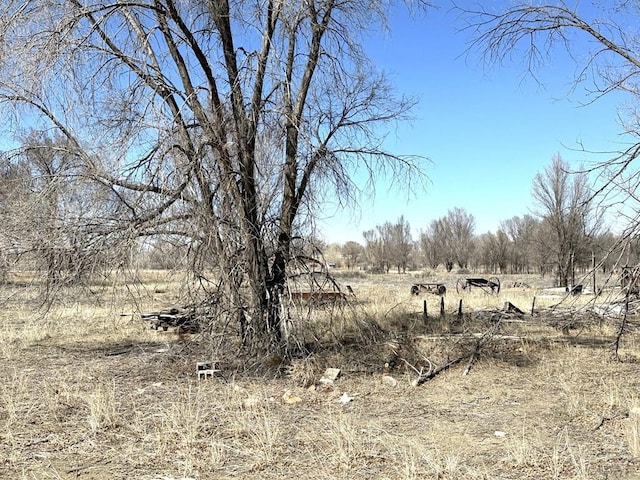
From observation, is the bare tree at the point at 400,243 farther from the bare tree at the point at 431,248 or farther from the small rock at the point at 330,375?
the small rock at the point at 330,375

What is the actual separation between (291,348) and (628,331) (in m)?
7.74

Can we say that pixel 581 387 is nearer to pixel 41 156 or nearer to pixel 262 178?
pixel 262 178

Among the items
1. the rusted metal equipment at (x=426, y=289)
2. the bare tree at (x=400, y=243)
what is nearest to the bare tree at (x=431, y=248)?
the bare tree at (x=400, y=243)

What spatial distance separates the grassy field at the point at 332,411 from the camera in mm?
4625

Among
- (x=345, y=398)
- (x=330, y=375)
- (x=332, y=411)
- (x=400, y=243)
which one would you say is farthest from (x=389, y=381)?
(x=400, y=243)

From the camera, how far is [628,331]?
11805 millimetres

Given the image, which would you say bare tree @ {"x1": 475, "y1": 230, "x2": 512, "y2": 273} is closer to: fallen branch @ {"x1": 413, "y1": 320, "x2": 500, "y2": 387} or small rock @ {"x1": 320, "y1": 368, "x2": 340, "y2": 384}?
fallen branch @ {"x1": 413, "y1": 320, "x2": 500, "y2": 387}

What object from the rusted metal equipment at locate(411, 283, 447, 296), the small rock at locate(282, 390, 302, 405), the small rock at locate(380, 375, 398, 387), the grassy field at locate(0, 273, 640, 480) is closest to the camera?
the grassy field at locate(0, 273, 640, 480)

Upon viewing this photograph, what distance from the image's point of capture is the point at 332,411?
21.0 feet

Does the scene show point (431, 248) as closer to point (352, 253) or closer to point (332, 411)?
point (352, 253)

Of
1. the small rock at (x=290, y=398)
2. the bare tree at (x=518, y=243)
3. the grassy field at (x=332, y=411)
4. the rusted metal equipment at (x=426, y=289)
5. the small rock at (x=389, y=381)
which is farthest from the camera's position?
the bare tree at (x=518, y=243)

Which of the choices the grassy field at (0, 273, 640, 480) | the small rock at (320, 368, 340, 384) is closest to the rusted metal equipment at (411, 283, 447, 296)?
the grassy field at (0, 273, 640, 480)

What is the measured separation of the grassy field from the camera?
4625mm

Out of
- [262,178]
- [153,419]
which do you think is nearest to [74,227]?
[262,178]
